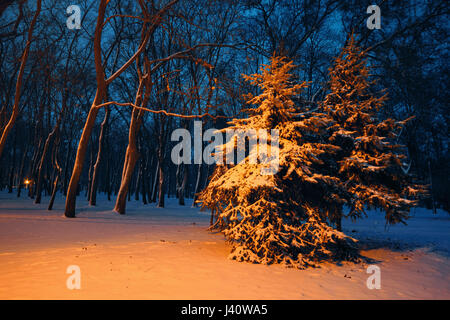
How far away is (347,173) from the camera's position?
31.4 ft

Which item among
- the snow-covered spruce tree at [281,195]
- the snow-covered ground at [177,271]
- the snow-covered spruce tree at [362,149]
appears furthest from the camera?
the snow-covered spruce tree at [362,149]

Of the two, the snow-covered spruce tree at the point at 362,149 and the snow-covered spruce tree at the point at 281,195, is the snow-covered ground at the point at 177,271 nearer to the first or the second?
the snow-covered spruce tree at the point at 281,195

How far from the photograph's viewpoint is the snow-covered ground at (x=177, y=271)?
499 centimetres

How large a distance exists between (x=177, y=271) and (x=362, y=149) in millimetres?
7167

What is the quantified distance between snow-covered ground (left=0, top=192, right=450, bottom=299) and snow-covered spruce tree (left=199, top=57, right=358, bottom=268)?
60 centimetres

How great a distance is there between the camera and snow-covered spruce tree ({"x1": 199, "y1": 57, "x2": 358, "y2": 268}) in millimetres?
7230

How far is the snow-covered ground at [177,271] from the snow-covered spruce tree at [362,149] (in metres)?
1.70

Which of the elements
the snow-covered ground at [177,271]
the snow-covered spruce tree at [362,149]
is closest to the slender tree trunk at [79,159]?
the snow-covered ground at [177,271]

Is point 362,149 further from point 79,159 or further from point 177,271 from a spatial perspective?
point 79,159

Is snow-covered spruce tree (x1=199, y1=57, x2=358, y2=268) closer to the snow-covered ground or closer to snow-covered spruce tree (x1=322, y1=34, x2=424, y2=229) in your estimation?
the snow-covered ground

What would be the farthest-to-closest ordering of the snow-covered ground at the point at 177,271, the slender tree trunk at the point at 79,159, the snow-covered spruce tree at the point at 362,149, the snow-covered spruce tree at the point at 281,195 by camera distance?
1. the slender tree trunk at the point at 79,159
2. the snow-covered spruce tree at the point at 362,149
3. the snow-covered spruce tree at the point at 281,195
4. the snow-covered ground at the point at 177,271

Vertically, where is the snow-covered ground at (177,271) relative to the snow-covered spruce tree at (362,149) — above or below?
below
